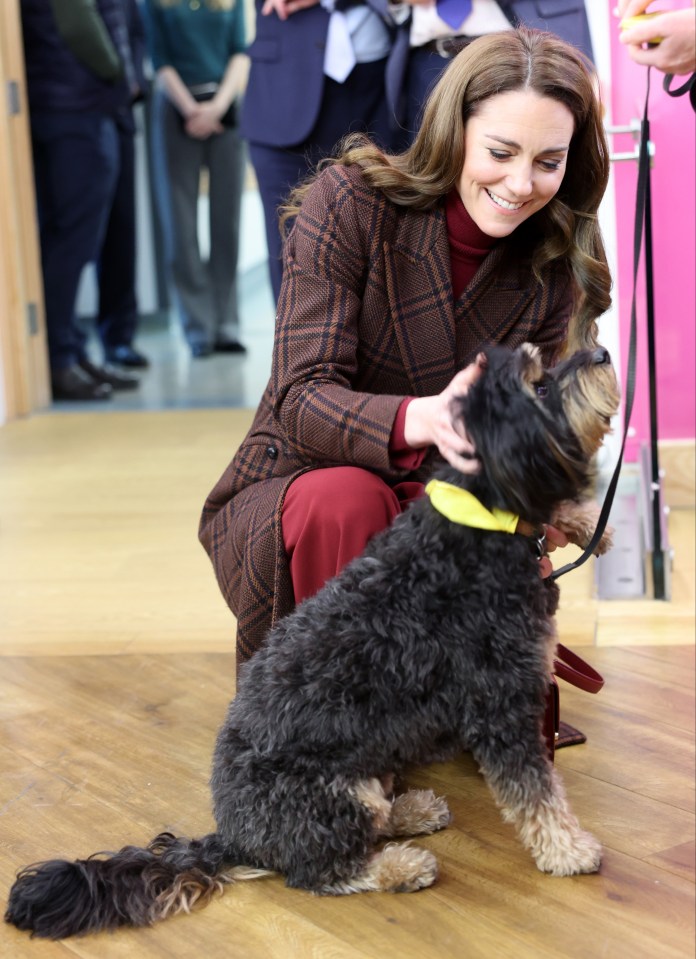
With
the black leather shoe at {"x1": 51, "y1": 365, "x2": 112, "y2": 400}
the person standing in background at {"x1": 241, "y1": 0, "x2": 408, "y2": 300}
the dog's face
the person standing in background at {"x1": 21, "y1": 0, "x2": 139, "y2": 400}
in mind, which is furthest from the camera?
the black leather shoe at {"x1": 51, "y1": 365, "x2": 112, "y2": 400}

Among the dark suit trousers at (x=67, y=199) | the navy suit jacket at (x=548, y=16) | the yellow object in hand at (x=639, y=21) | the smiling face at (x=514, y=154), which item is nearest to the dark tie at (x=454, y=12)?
the navy suit jacket at (x=548, y=16)

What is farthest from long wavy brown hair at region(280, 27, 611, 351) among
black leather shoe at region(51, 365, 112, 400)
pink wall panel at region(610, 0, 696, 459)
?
black leather shoe at region(51, 365, 112, 400)

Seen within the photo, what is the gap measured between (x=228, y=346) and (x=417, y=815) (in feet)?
14.5

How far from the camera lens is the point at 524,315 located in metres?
2.22

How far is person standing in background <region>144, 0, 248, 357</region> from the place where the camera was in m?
5.70

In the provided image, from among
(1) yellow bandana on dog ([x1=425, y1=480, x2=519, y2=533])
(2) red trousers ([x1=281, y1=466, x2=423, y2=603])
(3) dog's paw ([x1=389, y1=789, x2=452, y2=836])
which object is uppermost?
(1) yellow bandana on dog ([x1=425, y1=480, x2=519, y2=533])

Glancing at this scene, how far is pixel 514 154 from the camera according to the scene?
1.99 m

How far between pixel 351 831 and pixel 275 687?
0.24 metres

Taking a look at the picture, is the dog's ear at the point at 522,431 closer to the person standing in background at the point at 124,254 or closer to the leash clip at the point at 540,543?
the leash clip at the point at 540,543

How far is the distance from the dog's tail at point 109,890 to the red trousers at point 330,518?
0.51m

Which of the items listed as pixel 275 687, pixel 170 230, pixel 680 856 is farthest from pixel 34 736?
pixel 170 230

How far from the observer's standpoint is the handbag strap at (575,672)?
2.21m

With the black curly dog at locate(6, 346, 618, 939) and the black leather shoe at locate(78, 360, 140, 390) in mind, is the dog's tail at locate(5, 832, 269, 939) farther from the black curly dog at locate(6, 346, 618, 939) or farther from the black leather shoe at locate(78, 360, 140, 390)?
the black leather shoe at locate(78, 360, 140, 390)

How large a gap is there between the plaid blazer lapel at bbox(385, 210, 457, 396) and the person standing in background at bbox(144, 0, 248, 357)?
3.86m
